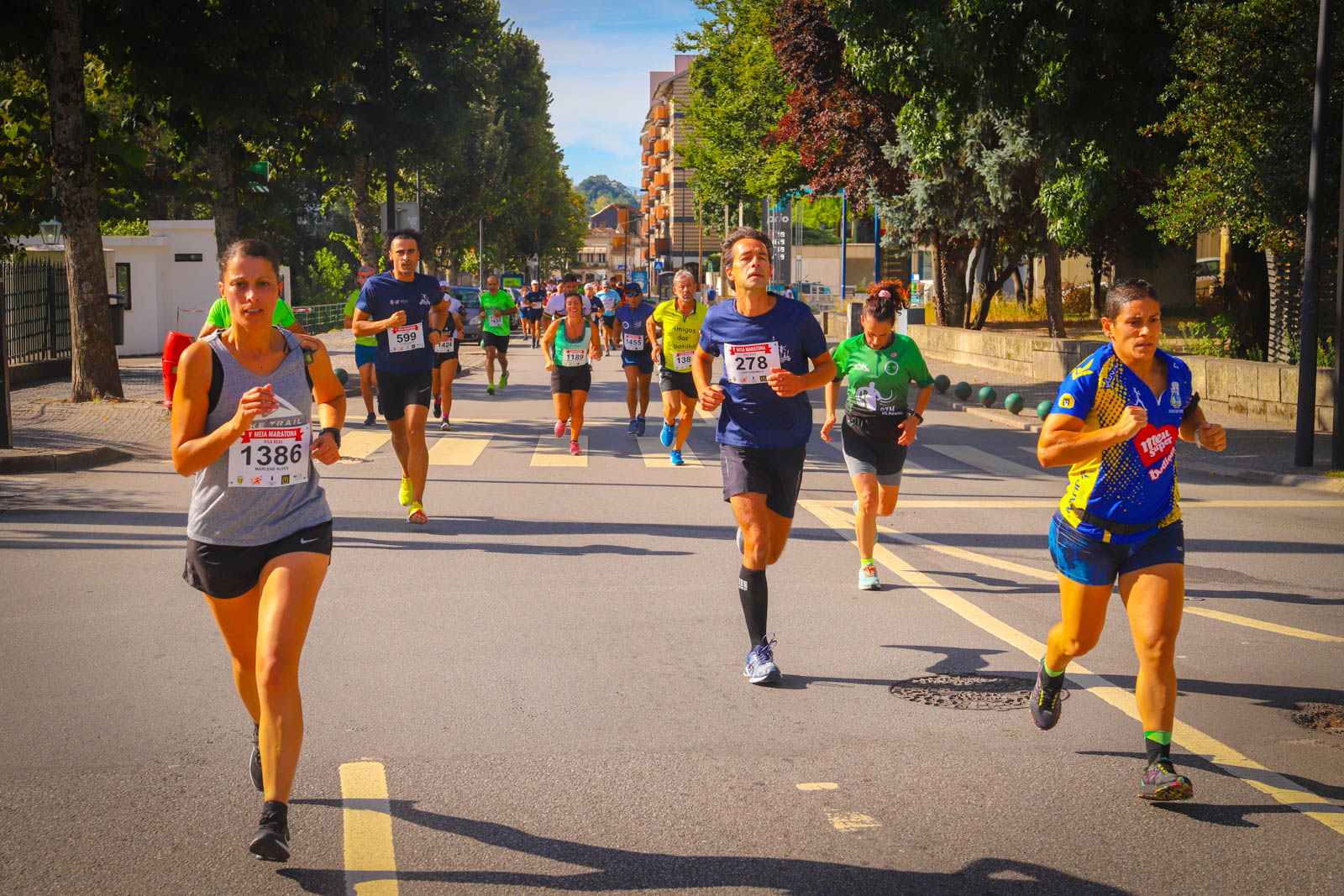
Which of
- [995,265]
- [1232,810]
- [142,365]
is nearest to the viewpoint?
[1232,810]

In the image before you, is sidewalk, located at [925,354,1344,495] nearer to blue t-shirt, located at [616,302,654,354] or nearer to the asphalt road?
the asphalt road

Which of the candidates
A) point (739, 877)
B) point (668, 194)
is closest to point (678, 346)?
point (739, 877)

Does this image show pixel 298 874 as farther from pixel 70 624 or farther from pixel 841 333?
pixel 841 333

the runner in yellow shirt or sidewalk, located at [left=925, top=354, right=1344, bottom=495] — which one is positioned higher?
the runner in yellow shirt

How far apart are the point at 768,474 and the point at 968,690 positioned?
4.38 ft

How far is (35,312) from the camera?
83.7 ft

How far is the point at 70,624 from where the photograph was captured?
7234 mm

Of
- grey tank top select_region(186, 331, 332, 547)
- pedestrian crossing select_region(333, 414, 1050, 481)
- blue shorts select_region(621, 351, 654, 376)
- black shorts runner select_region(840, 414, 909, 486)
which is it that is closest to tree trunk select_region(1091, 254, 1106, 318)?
pedestrian crossing select_region(333, 414, 1050, 481)

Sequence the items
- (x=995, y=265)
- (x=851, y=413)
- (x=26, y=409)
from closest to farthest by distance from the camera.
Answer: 1. (x=851, y=413)
2. (x=26, y=409)
3. (x=995, y=265)

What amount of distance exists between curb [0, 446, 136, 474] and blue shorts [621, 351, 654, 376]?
6219 mm

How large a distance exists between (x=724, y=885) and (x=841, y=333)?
136 ft

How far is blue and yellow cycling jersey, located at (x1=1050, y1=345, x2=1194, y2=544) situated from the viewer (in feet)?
15.7

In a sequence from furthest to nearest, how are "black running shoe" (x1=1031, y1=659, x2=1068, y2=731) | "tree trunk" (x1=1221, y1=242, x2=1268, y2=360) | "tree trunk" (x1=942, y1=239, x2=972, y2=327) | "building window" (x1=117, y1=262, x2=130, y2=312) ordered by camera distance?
"tree trunk" (x1=942, y1=239, x2=972, y2=327) < "building window" (x1=117, y1=262, x2=130, y2=312) < "tree trunk" (x1=1221, y1=242, x2=1268, y2=360) < "black running shoe" (x1=1031, y1=659, x2=1068, y2=731)

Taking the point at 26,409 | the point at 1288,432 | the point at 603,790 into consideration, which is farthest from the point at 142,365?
the point at 603,790
